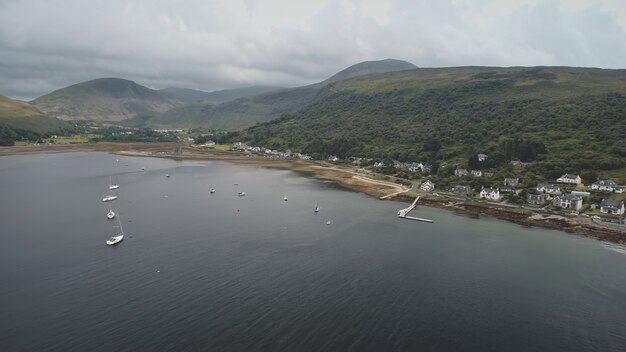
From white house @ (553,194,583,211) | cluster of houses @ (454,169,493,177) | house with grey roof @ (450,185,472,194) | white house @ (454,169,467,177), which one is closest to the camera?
white house @ (553,194,583,211)

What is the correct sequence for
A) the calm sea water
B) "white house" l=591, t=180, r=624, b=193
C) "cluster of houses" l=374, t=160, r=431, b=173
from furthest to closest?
"cluster of houses" l=374, t=160, r=431, b=173 < "white house" l=591, t=180, r=624, b=193 < the calm sea water

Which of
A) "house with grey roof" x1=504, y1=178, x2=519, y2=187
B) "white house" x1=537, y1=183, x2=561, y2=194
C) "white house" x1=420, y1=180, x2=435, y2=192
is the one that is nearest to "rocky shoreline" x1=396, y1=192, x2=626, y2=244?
"white house" x1=420, y1=180, x2=435, y2=192

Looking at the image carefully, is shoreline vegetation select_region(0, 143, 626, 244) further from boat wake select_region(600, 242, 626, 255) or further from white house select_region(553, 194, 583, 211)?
white house select_region(553, 194, 583, 211)

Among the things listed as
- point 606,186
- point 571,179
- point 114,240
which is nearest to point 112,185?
point 114,240

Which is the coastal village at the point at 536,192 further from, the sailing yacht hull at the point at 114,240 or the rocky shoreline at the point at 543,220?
the sailing yacht hull at the point at 114,240

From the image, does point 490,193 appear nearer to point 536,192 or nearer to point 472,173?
point 536,192

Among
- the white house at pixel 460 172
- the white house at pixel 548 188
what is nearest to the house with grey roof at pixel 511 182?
the white house at pixel 548 188
